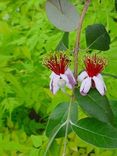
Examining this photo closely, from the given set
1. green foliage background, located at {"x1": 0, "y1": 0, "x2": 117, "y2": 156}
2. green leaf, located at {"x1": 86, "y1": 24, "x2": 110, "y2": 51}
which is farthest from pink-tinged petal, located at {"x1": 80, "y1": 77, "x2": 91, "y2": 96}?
green foliage background, located at {"x1": 0, "y1": 0, "x2": 117, "y2": 156}

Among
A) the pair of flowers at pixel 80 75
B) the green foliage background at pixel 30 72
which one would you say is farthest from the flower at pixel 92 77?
the green foliage background at pixel 30 72

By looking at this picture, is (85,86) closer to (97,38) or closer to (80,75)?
(80,75)

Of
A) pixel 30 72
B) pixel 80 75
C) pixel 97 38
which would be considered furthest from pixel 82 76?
pixel 30 72

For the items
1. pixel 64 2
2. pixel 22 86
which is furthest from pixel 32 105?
pixel 64 2

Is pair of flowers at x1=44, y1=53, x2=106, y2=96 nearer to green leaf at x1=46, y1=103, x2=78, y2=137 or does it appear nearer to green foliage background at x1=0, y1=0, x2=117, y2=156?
green leaf at x1=46, y1=103, x2=78, y2=137

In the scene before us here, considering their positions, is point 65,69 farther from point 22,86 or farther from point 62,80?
point 22,86

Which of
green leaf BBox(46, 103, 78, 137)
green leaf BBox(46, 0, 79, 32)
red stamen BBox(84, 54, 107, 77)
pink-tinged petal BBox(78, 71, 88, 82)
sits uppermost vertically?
green leaf BBox(46, 0, 79, 32)
